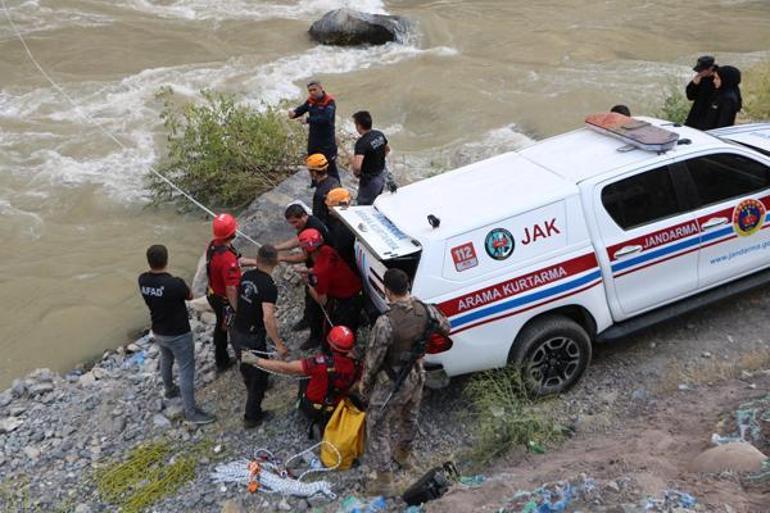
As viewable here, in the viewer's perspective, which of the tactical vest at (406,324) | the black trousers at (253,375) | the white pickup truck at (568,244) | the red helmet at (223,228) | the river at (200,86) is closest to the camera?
the tactical vest at (406,324)

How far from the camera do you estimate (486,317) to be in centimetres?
559

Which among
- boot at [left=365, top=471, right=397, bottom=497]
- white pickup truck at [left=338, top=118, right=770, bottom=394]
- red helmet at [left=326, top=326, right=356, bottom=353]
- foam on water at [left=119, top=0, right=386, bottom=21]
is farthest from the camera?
foam on water at [left=119, top=0, right=386, bottom=21]

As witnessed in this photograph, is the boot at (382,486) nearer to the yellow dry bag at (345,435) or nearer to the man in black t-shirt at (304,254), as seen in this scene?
the yellow dry bag at (345,435)

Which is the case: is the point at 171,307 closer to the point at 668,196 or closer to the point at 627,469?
the point at 627,469

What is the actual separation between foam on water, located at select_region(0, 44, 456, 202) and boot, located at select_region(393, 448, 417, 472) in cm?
754

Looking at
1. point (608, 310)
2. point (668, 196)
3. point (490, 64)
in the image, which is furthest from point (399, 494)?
point (490, 64)

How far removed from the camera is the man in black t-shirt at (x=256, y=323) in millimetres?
5766

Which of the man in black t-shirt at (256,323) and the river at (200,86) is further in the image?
the river at (200,86)

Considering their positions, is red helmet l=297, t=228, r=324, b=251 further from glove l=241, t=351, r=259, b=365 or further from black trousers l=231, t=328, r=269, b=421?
glove l=241, t=351, r=259, b=365

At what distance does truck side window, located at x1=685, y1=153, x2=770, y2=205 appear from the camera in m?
6.05

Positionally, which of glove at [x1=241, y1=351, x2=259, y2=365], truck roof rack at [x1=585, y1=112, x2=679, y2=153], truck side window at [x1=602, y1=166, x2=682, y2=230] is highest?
truck roof rack at [x1=585, y1=112, x2=679, y2=153]

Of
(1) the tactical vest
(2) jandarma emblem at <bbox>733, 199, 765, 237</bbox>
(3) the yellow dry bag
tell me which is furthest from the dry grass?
(3) the yellow dry bag

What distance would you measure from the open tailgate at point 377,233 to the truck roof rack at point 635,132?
193cm

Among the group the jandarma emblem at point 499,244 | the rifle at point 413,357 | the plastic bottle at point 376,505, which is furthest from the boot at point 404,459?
the jandarma emblem at point 499,244
